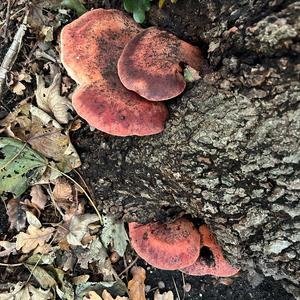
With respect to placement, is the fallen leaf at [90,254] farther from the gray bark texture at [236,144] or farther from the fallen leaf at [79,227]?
the gray bark texture at [236,144]

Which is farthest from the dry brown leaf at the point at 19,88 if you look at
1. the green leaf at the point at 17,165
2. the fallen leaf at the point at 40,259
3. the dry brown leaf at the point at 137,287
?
the dry brown leaf at the point at 137,287

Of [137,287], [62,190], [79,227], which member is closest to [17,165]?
[62,190]

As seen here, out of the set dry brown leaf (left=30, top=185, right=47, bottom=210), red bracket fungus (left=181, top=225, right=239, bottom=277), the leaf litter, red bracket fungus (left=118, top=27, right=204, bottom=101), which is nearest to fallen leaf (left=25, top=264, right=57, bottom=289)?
the leaf litter

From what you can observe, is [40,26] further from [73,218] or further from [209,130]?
[209,130]

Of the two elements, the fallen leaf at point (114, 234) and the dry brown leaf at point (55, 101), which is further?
the fallen leaf at point (114, 234)

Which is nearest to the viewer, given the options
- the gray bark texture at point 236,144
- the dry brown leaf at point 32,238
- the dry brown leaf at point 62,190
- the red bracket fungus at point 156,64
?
the gray bark texture at point 236,144

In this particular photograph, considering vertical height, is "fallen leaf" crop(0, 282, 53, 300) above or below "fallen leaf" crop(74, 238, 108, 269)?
below

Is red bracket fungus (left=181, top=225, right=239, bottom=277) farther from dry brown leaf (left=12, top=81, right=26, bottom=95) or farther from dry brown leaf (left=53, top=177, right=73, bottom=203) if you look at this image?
dry brown leaf (left=12, top=81, right=26, bottom=95)
